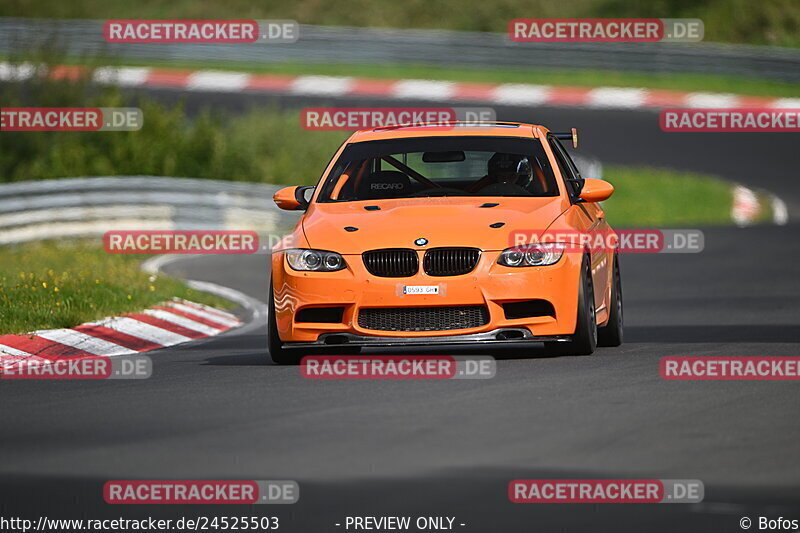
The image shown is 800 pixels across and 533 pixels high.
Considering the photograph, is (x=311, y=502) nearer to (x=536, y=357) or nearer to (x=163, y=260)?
(x=536, y=357)

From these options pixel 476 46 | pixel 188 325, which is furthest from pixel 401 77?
pixel 188 325

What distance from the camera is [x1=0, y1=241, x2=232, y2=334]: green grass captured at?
14.0 meters

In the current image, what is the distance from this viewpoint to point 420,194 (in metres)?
12.6

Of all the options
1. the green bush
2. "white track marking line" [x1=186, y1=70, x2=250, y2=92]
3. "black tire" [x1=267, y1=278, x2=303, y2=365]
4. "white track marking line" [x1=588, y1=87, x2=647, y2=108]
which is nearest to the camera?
"black tire" [x1=267, y1=278, x2=303, y2=365]

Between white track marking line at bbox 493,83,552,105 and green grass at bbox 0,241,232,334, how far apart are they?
69.7 feet

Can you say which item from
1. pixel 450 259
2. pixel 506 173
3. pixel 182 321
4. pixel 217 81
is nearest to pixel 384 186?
pixel 506 173

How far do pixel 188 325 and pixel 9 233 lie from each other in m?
10.3

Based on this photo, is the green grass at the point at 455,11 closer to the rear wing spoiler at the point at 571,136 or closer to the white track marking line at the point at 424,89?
the white track marking line at the point at 424,89

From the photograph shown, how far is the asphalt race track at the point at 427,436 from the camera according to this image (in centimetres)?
701

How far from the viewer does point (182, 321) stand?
15.5 meters

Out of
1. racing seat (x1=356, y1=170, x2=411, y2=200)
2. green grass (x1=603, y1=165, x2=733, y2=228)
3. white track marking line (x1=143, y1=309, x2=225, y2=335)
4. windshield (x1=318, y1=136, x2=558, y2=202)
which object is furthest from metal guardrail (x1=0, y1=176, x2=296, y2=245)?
racing seat (x1=356, y1=170, x2=411, y2=200)

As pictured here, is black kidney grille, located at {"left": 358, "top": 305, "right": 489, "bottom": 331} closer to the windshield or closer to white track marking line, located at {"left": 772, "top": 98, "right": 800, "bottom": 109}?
the windshield

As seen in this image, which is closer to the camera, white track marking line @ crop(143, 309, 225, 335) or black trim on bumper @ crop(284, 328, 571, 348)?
black trim on bumper @ crop(284, 328, 571, 348)

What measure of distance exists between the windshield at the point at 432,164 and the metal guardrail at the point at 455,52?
28.6 meters
